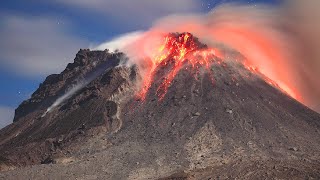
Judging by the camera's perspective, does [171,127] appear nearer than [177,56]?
Yes

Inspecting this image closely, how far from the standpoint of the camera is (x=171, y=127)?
315 ft

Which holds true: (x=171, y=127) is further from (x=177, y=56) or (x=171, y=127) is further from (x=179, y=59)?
(x=177, y=56)

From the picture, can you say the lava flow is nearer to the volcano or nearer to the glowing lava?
the glowing lava

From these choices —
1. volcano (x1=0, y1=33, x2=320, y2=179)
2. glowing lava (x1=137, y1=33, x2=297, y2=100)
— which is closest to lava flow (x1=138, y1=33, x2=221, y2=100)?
glowing lava (x1=137, y1=33, x2=297, y2=100)

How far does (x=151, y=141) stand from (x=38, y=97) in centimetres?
6272

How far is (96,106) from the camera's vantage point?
111 meters

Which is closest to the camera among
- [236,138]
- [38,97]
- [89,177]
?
[89,177]

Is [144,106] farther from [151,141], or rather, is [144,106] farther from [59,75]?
[59,75]

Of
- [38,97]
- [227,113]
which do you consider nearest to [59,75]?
[38,97]

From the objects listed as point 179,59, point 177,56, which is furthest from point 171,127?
point 177,56

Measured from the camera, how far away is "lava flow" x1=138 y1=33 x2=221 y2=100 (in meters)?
119

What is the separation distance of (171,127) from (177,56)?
3925 centimetres

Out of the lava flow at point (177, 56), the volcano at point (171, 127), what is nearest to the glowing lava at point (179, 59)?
the lava flow at point (177, 56)

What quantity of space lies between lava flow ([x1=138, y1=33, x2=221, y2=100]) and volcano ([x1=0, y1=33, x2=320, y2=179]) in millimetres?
251
